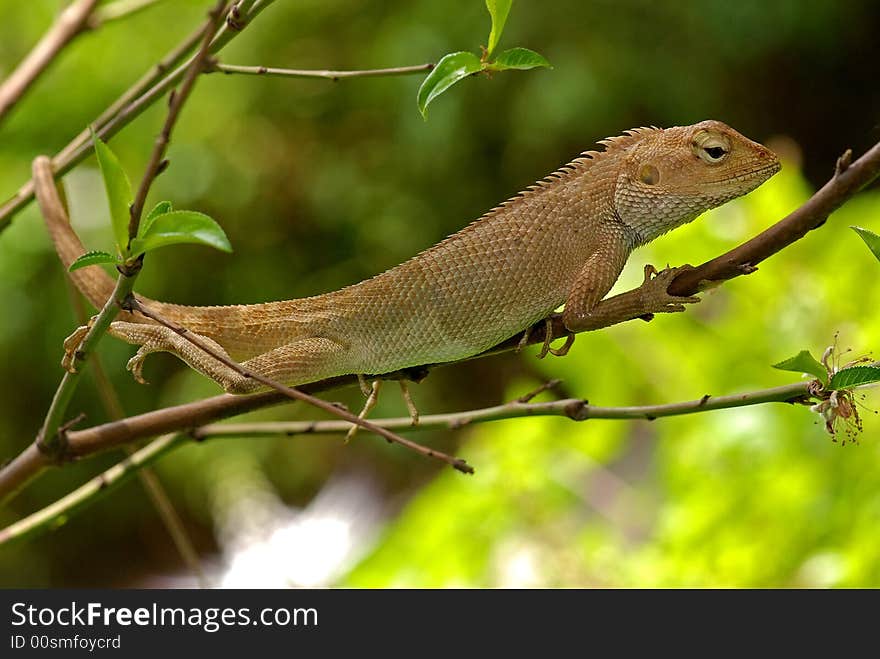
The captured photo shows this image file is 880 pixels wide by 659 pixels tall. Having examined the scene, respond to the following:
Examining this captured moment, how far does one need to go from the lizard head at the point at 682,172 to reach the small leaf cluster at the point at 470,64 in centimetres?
37

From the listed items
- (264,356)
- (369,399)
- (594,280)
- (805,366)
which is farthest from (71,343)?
(805,366)

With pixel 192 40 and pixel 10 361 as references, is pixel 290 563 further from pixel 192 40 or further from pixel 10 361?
pixel 192 40

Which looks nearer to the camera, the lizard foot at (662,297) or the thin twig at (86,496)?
the lizard foot at (662,297)

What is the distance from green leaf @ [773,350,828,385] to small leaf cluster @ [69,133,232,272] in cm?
42

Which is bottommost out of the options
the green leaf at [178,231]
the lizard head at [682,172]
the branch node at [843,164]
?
the green leaf at [178,231]

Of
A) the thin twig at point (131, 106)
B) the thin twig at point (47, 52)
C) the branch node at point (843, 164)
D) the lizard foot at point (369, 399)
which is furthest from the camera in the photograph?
the thin twig at point (47, 52)

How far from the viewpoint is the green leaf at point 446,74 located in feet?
2.35

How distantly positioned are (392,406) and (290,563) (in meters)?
0.60

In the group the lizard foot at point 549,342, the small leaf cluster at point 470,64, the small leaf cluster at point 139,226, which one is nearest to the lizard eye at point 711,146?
the lizard foot at point 549,342

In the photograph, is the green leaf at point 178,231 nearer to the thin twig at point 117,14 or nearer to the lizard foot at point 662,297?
the lizard foot at point 662,297

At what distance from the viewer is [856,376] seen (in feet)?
2.32

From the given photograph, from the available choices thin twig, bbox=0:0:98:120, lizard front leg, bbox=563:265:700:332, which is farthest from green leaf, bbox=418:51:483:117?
thin twig, bbox=0:0:98:120

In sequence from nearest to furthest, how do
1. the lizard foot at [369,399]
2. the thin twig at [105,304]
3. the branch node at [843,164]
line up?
the thin twig at [105,304], the branch node at [843,164], the lizard foot at [369,399]

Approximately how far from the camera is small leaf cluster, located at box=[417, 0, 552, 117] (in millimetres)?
720
